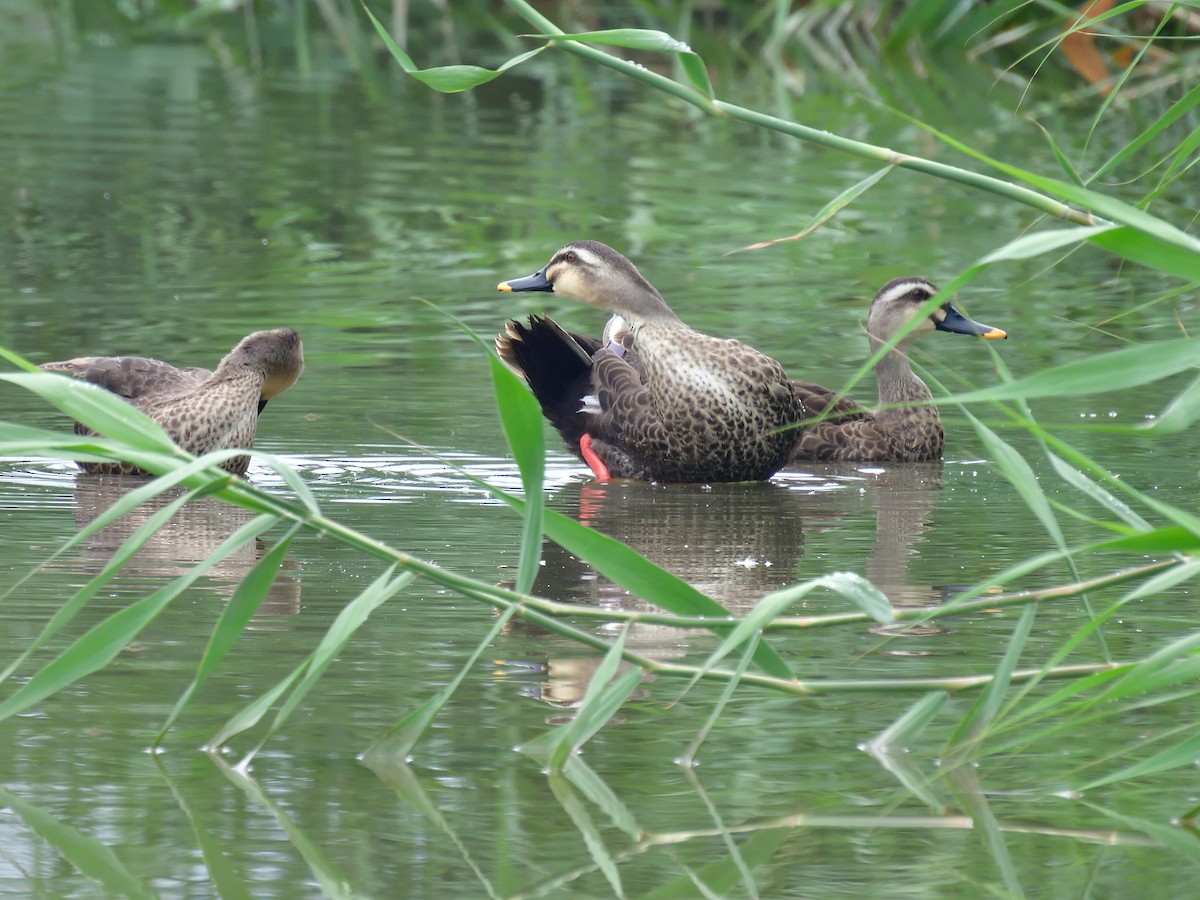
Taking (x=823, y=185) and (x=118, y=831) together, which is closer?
(x=118, y=831)

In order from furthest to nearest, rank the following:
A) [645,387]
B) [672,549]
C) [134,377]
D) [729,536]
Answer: [645,387] < [134,377] < [729,536] < [672,549]

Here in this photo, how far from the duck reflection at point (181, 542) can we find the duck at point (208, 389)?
0.16 metres

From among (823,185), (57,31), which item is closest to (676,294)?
(823,185)

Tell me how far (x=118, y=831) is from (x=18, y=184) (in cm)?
1305

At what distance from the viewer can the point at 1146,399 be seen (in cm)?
909

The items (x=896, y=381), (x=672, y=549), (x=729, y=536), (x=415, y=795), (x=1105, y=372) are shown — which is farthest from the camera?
(x=896, y=381)

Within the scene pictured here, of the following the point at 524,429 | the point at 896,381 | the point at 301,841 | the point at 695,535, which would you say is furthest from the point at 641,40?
the point at 896,381

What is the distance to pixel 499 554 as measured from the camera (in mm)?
6238

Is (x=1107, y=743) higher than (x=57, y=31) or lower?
lower

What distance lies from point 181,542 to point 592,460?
2.22 meters

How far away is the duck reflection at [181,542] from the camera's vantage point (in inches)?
223

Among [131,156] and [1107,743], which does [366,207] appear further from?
[1107,743]

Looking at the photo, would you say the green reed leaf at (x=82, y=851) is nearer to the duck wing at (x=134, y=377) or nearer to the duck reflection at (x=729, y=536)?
the duck reflection at (x=729, y=536)

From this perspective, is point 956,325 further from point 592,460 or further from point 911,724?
point 911,724
